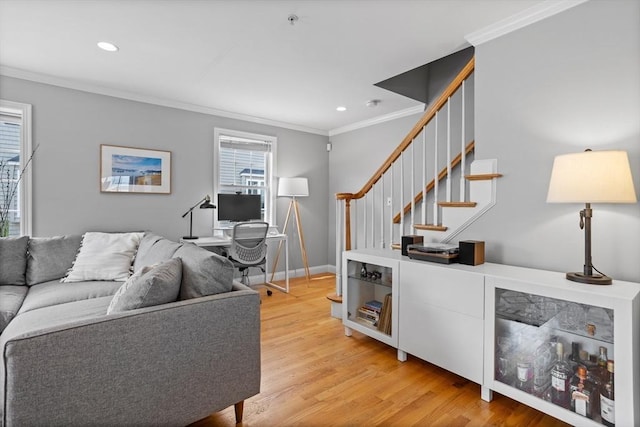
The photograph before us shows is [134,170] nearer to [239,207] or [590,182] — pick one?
[239,207]

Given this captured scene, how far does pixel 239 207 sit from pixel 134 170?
1283 mm

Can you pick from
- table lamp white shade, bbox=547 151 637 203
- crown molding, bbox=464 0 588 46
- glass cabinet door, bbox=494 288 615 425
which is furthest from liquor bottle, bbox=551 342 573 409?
Answer: crown molding, bbox=464 0 588 46

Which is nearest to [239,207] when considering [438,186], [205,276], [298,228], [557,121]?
[298,228]

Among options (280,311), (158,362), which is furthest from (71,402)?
(280,311)

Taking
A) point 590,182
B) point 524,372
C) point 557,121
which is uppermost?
point 557,121

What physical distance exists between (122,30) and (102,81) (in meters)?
1.24

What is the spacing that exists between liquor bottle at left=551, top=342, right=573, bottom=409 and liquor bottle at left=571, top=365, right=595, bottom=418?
0.07 feet

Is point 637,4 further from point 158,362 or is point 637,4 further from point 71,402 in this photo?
point 71,402

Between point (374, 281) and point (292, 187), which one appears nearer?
point (374, 281)

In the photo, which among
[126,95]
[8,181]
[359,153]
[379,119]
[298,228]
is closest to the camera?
[8,181]

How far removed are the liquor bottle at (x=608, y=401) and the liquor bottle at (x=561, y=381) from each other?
5.1 inches

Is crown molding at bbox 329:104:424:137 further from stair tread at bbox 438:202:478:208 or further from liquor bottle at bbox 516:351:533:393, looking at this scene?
liquor bottle at bbox 516:351:533:393

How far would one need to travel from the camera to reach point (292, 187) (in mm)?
4605

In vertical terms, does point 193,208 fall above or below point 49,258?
above
